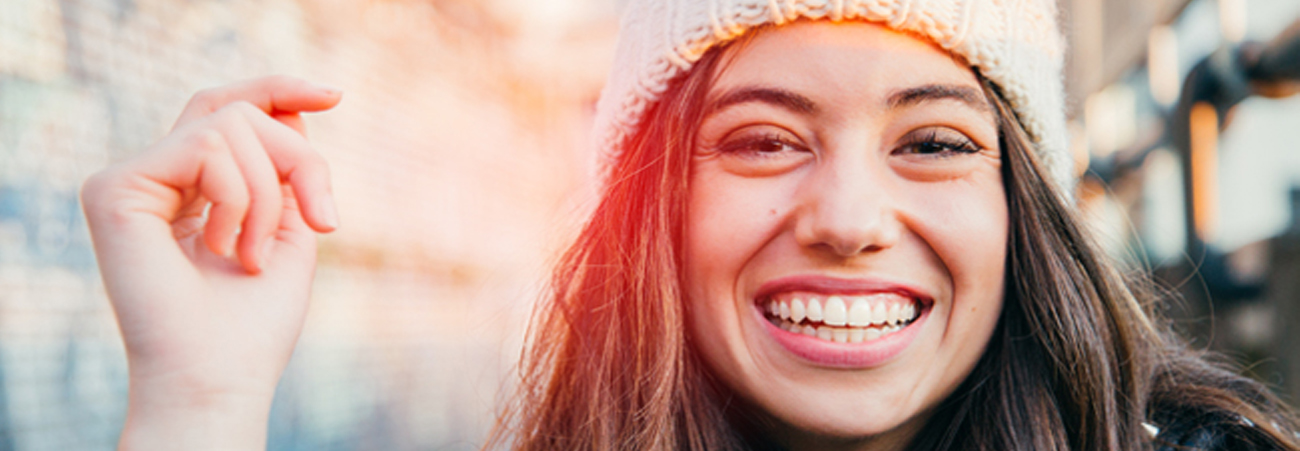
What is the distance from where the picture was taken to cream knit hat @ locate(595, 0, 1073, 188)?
60.4 inches

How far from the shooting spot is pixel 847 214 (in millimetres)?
1425

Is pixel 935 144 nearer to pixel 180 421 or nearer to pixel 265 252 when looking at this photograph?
pixel 265 252

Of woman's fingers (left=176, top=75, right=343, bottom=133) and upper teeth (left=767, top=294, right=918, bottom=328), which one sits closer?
woman's fingers (left=176, top=75, right=343, bottom=133)

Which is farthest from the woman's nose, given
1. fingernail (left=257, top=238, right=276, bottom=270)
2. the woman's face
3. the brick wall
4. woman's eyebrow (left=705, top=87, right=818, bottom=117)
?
fingernail (left=257, top=238, right=276, bottom=270)

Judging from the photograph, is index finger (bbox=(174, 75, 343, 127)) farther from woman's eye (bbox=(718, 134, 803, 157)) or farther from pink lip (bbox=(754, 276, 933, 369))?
pink lip (bbox=(754, 276, 933, 369))

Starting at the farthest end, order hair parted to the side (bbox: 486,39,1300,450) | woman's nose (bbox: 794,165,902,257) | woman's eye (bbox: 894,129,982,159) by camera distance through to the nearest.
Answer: hair parted to the side (bbox: 486,39,1300,450) < woman's eye (bbox: 894,129,982,159) < woman's nose (bbox: 794,165,902,257)

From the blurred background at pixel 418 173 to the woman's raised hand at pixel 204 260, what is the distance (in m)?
0.73

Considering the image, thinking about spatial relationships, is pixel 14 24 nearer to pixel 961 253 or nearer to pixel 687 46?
pixel 687 46

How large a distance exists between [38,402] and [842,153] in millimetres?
Answer: 2724

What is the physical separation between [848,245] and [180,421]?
41.7 inches

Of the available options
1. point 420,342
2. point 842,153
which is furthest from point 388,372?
point 842,153

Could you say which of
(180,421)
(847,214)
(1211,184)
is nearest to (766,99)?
(847,214)

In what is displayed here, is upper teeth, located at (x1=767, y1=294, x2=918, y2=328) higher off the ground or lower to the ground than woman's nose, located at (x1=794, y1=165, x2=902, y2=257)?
lower

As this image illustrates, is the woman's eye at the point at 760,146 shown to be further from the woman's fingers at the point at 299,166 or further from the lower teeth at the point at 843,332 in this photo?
the woman's fingers at the point at 299,166
